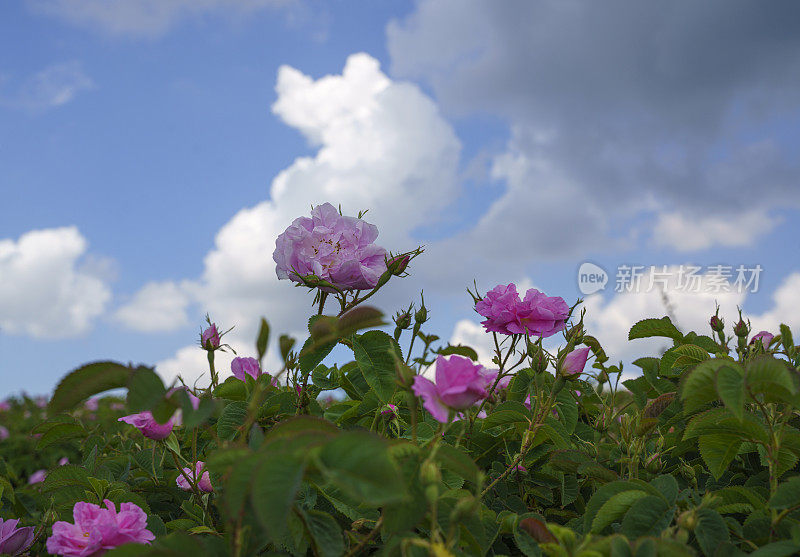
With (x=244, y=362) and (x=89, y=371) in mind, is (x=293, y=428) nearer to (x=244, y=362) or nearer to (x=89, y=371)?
(x=89, y=371)

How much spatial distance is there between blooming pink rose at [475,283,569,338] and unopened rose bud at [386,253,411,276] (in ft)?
0.88

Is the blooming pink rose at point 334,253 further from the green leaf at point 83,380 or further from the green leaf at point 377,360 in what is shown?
the green leaf at point 83,380

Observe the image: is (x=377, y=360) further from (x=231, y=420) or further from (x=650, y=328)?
(x=650, y=328)

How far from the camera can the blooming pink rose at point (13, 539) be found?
5.27 ft

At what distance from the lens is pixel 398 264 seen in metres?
1.70

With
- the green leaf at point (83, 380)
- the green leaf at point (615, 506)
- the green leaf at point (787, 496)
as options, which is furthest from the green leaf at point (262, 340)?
the green leaf at point (787, 496)

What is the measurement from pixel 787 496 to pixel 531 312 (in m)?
0.72

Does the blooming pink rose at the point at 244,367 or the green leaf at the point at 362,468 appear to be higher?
the blooming pink rose at the point at 244,367

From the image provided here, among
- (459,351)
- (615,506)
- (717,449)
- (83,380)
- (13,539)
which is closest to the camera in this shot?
(83,380)

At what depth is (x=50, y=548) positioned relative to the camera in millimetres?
1274

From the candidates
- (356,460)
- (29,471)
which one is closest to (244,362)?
(356,460)

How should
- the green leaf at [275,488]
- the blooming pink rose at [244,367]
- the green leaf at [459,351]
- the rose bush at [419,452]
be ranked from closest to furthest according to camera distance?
the green leaf at [275,488] < the rose bush at [419,452] < the blooming pink rose at [244,367] < the green leaf at [459,351]

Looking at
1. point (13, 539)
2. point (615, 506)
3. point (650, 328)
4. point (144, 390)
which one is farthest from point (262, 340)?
point (650, 328)

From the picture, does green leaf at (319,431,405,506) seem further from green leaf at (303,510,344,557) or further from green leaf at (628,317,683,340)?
green leaf at (628,317,683,340)
